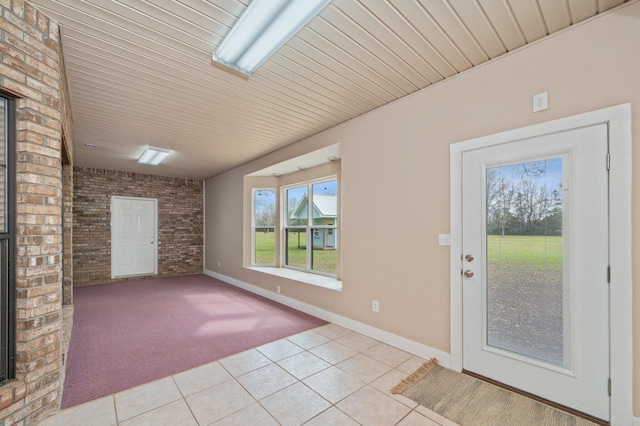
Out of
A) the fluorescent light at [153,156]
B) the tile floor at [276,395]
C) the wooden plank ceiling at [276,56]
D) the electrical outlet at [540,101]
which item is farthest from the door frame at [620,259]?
the fluorescent light at [153,156]

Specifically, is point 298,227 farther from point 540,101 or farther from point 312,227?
point 540,101

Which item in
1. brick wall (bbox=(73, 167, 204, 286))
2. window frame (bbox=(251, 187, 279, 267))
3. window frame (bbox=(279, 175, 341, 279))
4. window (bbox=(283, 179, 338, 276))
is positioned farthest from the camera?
brick wall (bbox=(73, 167, 204, 286))

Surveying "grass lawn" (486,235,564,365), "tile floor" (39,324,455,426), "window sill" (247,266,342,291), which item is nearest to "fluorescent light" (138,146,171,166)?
"window sill" (247,266,342,291)

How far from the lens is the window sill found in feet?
13.4

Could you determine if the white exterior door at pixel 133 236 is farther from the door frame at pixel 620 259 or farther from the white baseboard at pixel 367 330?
the door frame at pixel 620 259

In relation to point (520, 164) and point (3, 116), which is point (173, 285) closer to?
point (3, 116)

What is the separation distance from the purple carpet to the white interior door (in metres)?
2.08

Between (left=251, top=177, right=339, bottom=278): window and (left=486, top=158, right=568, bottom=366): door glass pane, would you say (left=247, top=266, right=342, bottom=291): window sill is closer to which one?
(left=251, top=177, right=339, bottom=278): window

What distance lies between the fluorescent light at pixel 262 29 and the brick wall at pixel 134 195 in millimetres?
5883

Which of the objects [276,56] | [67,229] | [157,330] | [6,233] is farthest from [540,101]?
[67,229]

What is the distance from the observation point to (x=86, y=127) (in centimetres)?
374

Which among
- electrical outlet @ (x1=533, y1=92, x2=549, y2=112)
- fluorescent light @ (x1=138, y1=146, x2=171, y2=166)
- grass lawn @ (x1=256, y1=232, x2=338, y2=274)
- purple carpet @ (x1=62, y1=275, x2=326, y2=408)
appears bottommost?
purple carpet @ (x1=62, y1=275, x2=326, y2=408)

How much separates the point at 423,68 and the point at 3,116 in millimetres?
2922

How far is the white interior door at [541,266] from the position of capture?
187 cm
